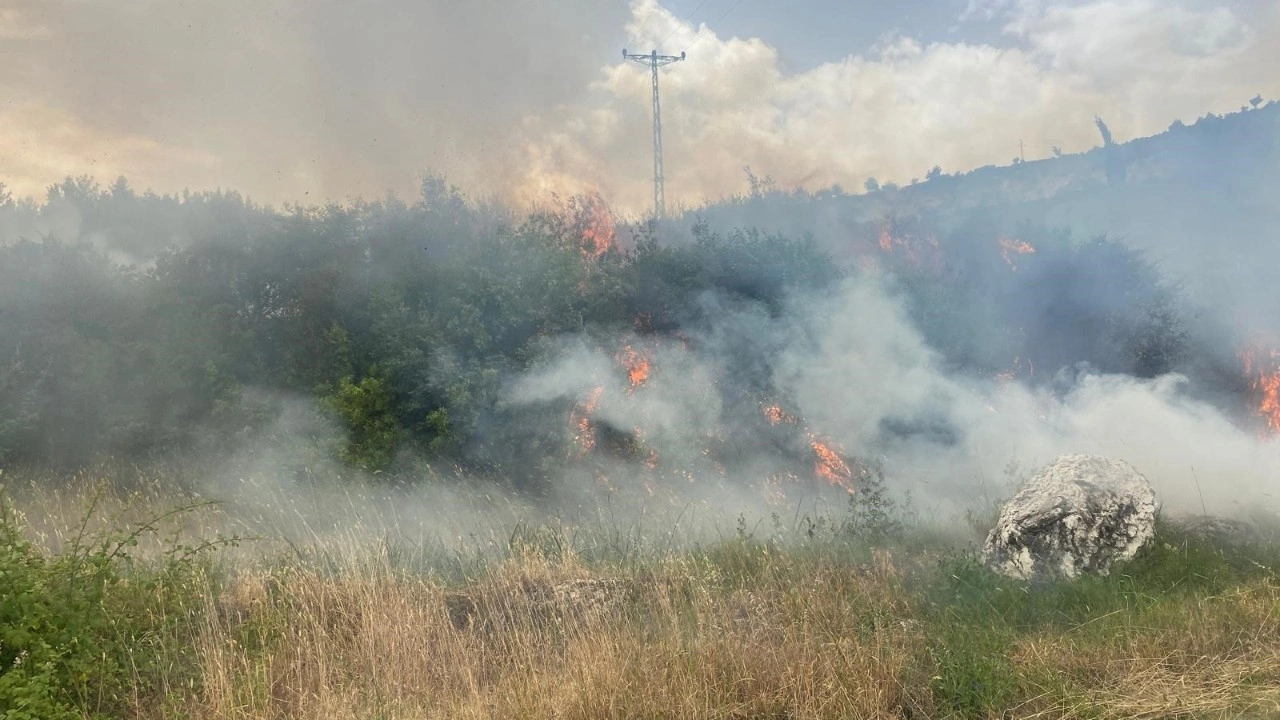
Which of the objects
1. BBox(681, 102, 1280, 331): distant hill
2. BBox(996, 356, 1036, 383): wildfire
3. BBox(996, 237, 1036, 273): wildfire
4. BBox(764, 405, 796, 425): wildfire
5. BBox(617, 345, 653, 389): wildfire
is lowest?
BBox(764, 405, 796, 425): wildfire

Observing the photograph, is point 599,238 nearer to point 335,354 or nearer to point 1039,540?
point 335,354

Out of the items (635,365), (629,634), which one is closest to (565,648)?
(629,634)

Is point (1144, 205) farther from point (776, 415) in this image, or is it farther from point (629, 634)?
point (629, 634)

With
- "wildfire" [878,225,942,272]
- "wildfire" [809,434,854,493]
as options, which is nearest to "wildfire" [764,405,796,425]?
"wildfire" [809,434,854,493]

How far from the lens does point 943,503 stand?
9922 mm

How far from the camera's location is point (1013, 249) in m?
15.3

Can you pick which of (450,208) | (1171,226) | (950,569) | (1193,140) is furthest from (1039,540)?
(1193,140)

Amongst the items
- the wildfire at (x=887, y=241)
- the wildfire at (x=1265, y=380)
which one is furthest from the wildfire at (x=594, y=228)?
the wildfire at (x=1265, y=380)

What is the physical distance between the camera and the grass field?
4.13m

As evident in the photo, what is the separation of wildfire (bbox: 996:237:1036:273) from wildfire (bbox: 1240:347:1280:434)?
13.8 ft

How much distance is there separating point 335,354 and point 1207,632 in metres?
11.3

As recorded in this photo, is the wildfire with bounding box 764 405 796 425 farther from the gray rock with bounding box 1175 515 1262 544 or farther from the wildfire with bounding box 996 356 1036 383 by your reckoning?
the gray rock with bounding box 1175 515 1262 544

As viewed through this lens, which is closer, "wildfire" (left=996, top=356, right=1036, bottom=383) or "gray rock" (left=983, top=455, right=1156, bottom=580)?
"gray rock" (left=983, top=455, right=1156, bottom=580)

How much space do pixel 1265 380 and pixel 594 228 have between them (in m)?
12.6
